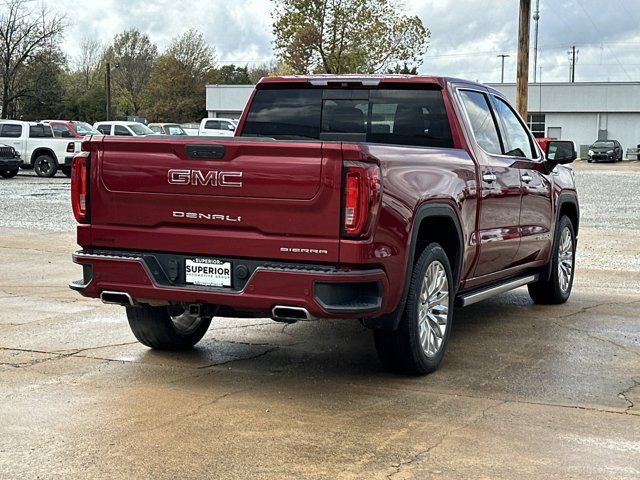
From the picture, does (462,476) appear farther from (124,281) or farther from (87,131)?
(87,131)

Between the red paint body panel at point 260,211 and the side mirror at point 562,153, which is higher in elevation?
the side mirror at point 562,153

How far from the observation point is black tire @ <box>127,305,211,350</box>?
7066 millimetres

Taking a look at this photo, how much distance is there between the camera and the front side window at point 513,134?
8352mm

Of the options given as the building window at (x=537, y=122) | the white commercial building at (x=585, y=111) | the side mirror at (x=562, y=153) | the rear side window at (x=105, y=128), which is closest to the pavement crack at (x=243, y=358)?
the side mirror at (x=562, y=153)

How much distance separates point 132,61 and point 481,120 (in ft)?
305

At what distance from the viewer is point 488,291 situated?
25.3 feet

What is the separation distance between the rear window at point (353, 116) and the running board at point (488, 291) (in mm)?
1124

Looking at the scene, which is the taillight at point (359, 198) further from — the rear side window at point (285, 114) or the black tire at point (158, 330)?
the rear side window at point (285, 114)

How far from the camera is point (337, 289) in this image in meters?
5.70

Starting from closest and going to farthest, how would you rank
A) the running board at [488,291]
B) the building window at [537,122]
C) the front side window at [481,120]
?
the running board at [488,291] < the front side window at [481,120] < the building window at [537,122]

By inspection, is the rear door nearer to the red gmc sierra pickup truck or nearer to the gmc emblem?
the red gmc sierra pickup truck

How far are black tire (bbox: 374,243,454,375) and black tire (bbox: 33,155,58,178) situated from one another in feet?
89.7

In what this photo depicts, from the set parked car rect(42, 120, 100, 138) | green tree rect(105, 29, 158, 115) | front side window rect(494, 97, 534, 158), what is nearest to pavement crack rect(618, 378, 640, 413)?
front side window rect(494, 97, 534, 158)

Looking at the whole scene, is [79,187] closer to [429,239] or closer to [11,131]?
[429,239]
